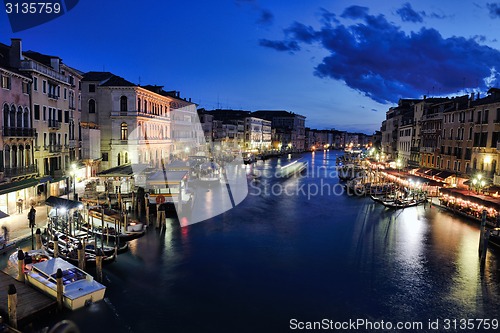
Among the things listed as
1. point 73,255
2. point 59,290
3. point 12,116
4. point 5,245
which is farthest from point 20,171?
point 59,290

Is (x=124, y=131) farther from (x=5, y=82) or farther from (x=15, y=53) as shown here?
(x=5, y=82)

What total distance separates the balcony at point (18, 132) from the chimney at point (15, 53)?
406 centimetres

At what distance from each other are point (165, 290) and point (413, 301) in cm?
1012

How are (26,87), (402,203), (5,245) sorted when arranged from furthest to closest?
(402,203) < (26,87) < (5,245)

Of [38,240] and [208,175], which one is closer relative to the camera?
[38,240]

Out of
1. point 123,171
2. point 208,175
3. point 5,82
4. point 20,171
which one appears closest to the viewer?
point 5,82

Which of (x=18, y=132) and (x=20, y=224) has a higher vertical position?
(x=18, y=132)

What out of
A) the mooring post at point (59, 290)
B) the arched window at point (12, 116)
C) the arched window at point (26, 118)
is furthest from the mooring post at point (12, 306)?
the arched window at point (26, 118)

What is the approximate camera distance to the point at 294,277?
1744cm

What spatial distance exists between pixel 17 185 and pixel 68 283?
36.7 feet

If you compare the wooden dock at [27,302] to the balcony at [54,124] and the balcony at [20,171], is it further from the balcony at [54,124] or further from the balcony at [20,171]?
the balcony at [54,124]

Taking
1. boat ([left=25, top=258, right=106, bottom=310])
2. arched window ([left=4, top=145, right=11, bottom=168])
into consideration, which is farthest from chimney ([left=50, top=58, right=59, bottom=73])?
boat ([left=25, top=258, right=106, bottom=310])

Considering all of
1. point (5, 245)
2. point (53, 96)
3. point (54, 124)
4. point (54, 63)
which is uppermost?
point (54, 63)

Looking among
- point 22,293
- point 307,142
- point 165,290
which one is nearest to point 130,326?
point 165,290
